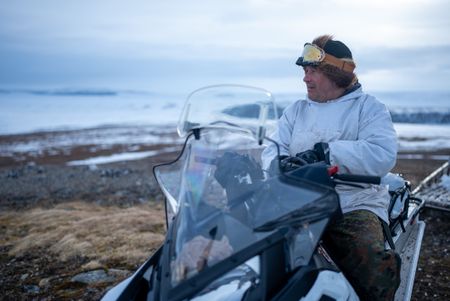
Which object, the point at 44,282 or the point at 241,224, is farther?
the point at 44,282

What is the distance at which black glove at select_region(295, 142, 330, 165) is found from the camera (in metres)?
3.05

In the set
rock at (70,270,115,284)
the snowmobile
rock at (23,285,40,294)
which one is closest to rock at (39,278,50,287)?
rock at (23,285,40,294)

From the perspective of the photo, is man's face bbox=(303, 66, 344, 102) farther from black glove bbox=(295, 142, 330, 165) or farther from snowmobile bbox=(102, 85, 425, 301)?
snowmobile bbox=(102, 85, 425, 301)

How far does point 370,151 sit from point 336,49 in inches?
39.0

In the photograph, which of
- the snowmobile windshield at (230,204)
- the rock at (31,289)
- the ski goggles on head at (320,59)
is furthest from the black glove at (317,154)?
the rock at (31,289)

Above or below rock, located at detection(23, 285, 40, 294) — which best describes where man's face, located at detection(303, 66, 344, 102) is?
above

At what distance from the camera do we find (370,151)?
3180mm

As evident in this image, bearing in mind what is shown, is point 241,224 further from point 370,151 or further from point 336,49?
point 336,49

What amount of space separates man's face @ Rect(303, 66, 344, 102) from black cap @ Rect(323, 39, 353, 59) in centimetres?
19

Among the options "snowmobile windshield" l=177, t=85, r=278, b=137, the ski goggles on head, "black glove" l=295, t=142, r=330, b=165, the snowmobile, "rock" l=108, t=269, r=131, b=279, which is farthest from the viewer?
"rock" l=108, t=269, r=131, b=279

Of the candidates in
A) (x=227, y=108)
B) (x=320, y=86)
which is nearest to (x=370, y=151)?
(x=320, y=86)

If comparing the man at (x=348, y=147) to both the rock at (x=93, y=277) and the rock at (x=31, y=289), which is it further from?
the rock at (x=31, y=289)

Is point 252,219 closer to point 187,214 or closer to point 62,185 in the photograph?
point 187,214

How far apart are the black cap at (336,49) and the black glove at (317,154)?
938mm
